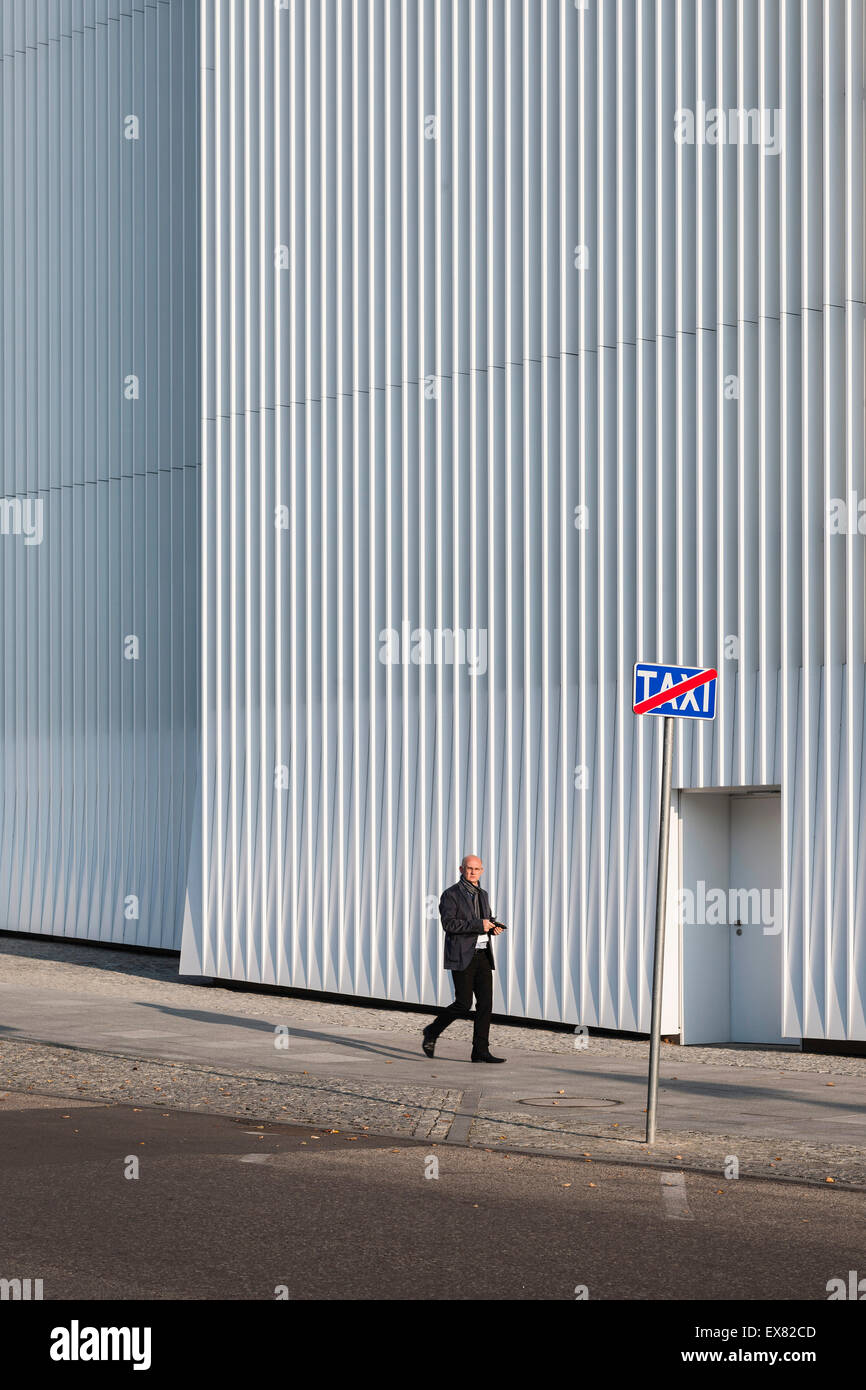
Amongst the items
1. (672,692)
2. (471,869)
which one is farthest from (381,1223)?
(471,869)

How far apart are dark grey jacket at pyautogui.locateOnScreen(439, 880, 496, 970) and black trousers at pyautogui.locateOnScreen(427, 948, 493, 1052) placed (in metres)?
0.07

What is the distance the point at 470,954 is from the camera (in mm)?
15852

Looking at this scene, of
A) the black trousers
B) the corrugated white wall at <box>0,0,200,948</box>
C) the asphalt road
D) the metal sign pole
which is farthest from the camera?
the corrugated white wall at <box>0,0,200,948</box>

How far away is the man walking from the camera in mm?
15805

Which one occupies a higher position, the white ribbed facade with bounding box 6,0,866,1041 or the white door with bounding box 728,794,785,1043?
the white ribbed facade with bounding box 6,0,866,1041

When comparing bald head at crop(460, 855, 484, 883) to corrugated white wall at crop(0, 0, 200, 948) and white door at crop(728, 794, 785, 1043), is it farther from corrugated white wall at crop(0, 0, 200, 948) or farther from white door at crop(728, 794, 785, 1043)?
corrugated white wall at crop(0, 0, 200, 948)

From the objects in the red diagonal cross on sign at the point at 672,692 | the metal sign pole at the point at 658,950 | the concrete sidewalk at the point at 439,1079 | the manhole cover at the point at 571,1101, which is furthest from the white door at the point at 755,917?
the metal sign pole at the point at 658,950

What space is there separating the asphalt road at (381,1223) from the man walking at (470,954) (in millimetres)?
3872

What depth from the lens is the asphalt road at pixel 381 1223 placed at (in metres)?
7.49

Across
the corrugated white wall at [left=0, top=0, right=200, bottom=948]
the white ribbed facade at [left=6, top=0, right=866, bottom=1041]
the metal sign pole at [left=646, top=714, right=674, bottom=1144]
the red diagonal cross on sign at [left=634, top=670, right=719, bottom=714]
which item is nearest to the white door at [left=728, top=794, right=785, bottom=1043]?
the white ribbed facade at [left=6, top=0, right=866, bottom=1041]

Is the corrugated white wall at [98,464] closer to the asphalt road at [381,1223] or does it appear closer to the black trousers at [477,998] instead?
the black trousers at [477,998]

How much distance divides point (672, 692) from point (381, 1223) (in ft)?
14.6

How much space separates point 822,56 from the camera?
16797mm

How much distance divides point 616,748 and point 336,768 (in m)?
4.01
